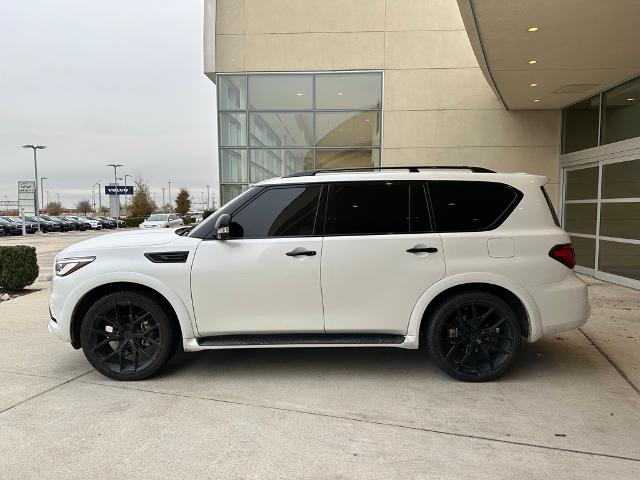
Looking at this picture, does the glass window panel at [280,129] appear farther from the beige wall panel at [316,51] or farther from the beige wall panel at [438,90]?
the beige wall panel at [438,90]

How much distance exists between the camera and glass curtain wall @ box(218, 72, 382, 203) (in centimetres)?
1285

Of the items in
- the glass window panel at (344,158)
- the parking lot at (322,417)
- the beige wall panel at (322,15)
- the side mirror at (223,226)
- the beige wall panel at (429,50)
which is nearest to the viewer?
the parking lot at (322,417)

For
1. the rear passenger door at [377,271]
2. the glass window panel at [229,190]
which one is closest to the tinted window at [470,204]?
the rear passenger door at [377,271]

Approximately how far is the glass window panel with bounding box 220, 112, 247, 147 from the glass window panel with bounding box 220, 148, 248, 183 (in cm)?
22

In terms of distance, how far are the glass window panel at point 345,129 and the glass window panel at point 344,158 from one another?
190 mm

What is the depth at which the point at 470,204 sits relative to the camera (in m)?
4.32

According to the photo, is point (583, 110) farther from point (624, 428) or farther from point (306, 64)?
→ point (624, 428)

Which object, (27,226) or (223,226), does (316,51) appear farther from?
(27,226)

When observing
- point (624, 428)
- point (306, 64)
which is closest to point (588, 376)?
point (624, 428)

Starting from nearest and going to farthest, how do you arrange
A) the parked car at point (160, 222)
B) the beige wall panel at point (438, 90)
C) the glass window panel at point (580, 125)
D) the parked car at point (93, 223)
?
the glass window panel at point (580, 125) → the beige wall panel at point (438, 90) → the parked car at point (160, 222) → the parked car at point (93, 223)

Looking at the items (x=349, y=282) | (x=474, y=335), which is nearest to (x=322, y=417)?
(x=349, y=282)

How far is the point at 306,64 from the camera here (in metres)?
12.7

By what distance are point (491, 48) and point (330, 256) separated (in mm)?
5090

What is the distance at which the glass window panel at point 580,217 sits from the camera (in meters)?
10.3
